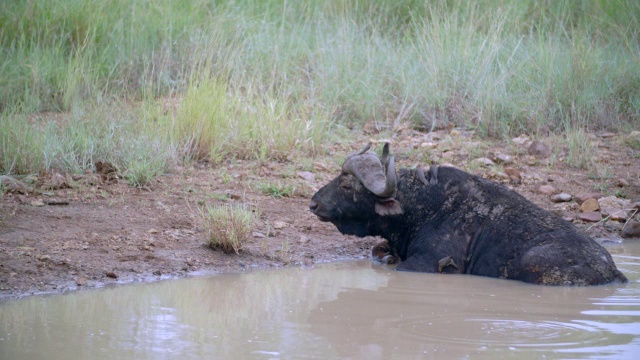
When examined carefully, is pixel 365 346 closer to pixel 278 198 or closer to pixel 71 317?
pixel 71 317

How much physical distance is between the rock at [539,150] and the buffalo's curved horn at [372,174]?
425 centimetres

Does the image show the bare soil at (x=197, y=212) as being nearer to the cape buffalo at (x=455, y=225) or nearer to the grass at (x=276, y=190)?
the grass at (x=276, y=190)

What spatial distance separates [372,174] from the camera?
7633 mm

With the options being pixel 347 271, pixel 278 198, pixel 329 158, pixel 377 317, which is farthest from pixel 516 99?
pixel 377 317

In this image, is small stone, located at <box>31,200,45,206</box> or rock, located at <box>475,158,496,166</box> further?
rock, located at <box>475,158,496,166</box>

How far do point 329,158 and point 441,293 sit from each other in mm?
4392

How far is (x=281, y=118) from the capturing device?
433 inches

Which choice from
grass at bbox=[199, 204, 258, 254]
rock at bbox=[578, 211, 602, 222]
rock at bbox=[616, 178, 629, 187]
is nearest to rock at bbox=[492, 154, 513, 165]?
rock at bbox=[616, 178, 629, 187]

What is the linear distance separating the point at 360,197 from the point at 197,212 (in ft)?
5.95

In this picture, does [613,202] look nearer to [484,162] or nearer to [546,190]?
[546,190]

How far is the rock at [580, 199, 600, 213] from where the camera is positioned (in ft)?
31.5

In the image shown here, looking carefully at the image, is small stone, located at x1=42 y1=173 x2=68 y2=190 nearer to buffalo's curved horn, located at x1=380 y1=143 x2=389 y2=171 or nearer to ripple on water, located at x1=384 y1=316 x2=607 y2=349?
buffalo's curved horn, located at x1=380 y1=143 x2=389 y2=171

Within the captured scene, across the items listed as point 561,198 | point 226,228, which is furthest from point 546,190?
point 226,228

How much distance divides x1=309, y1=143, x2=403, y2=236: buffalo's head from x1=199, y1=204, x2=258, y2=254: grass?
0.76 metres
